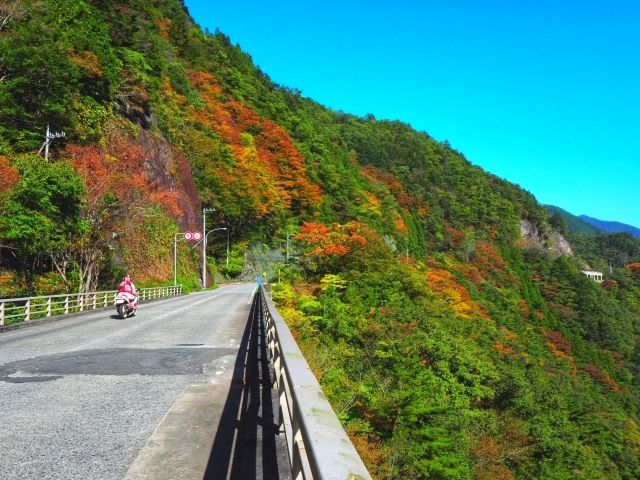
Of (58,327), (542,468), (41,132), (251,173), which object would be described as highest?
(251,173)

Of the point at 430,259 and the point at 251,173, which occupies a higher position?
the point at 251,173

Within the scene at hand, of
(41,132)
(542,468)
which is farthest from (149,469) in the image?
(41,132)

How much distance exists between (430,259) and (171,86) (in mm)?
49743

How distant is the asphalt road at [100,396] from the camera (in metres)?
4.55

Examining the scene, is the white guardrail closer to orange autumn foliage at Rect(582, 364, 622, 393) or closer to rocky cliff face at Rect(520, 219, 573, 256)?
orange autumn foliage at Rect(582, 364, 622, 393)

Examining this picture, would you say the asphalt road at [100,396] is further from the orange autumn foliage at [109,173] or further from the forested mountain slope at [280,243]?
the orange autumn foliage at [109,173]

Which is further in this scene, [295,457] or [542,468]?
[542,468]

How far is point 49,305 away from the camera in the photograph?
20.0 meters

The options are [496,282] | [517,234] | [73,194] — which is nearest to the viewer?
[73,194]

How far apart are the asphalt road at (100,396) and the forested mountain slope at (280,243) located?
290cm

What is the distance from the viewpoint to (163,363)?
9516 millimetres

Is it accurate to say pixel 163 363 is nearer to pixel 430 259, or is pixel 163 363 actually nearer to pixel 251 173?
pixel 251 173

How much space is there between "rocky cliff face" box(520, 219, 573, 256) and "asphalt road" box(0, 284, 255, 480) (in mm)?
144973

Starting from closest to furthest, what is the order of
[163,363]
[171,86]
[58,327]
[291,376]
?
[291,376] < [163,363] < [58,327] < [171,86]
